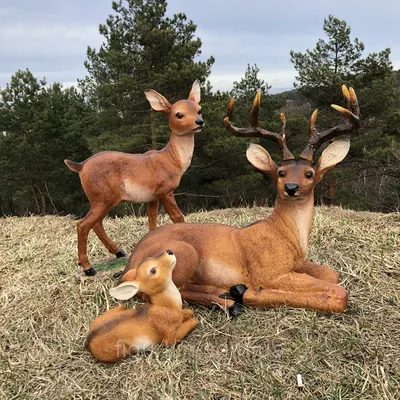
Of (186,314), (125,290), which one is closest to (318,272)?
(186,314)

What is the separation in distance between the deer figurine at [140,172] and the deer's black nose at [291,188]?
0.95 metres

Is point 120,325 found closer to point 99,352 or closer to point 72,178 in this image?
point 99,352

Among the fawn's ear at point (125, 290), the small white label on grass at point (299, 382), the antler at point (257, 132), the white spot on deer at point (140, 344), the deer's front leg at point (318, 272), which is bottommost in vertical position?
the small white label on grass at point (299, 382)

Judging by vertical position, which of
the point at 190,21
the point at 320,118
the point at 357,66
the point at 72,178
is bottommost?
the point at 72,178

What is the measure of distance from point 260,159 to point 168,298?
1.09 metres

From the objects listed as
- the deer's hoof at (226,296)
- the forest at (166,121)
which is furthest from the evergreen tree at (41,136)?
the deer's hoof at (226,296)

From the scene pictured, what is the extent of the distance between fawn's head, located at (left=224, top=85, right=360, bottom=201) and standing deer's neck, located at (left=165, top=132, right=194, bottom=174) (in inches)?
21.7

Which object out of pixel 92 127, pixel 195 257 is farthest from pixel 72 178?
pixel 195 257

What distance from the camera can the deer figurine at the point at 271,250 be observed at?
2566mm

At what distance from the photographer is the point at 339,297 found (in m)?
2.55

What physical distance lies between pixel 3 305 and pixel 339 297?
8.52 ft

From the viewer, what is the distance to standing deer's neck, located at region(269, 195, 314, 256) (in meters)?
2.66

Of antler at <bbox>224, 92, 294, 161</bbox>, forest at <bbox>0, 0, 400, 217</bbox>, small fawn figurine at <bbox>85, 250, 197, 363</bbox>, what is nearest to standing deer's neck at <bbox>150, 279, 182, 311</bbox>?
small fawn figurine at <bbox>85, 250, 197, 363</bbox>

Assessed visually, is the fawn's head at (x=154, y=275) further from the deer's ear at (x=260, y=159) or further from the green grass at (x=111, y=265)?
the green grass at (x=111, y=265)
